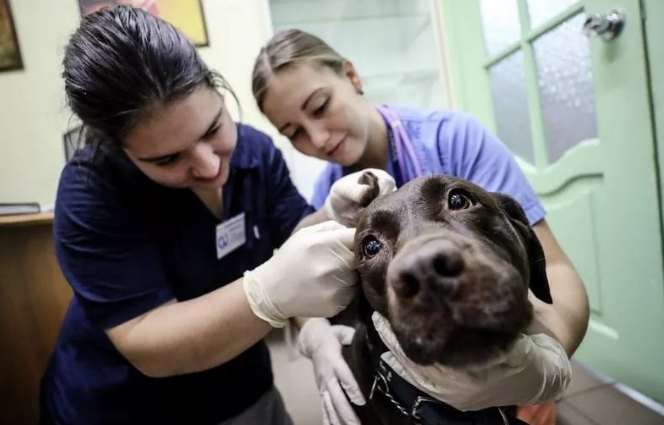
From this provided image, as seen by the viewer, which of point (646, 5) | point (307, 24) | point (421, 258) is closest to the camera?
point (421, 258)

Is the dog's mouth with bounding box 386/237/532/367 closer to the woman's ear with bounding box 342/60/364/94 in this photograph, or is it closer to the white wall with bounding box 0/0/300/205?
the woman's ear with bounding box 342/60/364/94

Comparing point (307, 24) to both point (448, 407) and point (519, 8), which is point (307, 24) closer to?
point (519, 8)

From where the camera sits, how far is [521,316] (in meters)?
0.72

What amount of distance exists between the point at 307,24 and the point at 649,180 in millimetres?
2849

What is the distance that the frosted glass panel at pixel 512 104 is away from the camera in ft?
7.98

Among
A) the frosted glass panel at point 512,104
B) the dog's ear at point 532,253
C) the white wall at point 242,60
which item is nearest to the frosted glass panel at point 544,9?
the frosted glass panel at point 512,104

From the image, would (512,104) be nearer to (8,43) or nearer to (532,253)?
(532,253)

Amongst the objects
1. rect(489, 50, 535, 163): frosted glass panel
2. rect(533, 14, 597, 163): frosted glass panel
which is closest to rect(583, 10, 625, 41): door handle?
rect(533, 14, 597, 163): frosted glass panel

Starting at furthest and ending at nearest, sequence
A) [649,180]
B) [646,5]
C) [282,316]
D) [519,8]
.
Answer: [519,8]
[649,180]
[646,5]
[282,316]

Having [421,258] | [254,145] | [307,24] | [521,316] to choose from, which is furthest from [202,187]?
[307,24]

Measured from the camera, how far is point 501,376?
85 cm

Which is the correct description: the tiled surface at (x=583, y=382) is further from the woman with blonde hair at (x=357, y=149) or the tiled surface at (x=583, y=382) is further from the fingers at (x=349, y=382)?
the fingers at (x=349, y=382)

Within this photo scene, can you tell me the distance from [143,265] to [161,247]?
0.46ft

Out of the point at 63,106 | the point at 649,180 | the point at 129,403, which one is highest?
the point at 63,106
